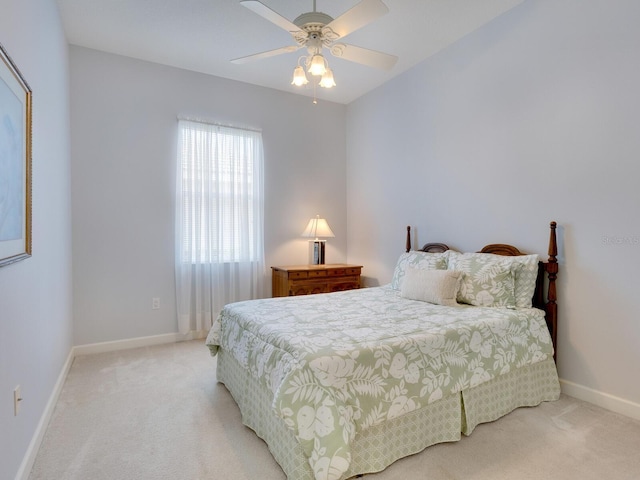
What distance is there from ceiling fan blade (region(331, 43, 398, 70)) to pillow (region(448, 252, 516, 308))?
1648 millimetres

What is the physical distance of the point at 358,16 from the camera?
76.9 inches

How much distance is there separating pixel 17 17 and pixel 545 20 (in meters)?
3.31

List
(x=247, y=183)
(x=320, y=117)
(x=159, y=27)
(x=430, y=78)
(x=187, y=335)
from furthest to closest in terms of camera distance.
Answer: (x=320, y=117), (x=247, y=183), (x=187, y=335), (x=430, y=78), (x=159, y=27)

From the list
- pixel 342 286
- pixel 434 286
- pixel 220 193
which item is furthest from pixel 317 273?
pixel 434 286

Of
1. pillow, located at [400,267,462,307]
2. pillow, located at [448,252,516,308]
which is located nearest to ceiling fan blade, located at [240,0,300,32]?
pillow, located at [400,267,462,307]

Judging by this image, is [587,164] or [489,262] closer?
[587,164]

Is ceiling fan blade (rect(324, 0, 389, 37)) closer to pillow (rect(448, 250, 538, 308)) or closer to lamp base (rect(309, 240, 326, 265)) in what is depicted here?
pillow (rect(448, 250, 538, 308))

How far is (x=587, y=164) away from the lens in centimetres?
239

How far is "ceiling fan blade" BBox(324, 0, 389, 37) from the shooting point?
185cm

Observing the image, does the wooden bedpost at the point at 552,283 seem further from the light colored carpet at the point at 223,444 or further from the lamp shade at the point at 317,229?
the lamp shade at the point at 317,229

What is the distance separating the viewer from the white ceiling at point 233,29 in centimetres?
270

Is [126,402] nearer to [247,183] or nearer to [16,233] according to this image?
[16,233]

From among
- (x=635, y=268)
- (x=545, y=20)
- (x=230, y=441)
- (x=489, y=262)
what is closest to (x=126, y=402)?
(x=230, y=441)

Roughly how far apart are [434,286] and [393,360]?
1.10 m
